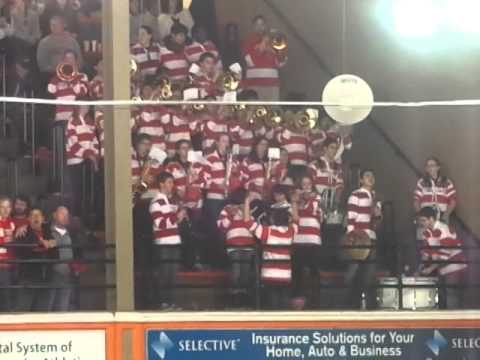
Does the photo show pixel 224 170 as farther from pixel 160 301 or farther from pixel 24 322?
pixel 24 322

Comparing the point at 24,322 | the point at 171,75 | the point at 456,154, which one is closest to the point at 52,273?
the point at 24,322

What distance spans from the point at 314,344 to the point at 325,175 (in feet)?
3.67

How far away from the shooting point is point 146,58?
299 inches

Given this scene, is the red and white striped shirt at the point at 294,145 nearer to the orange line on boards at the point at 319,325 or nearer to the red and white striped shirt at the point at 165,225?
the red and white striped shirt at the point at 165,225

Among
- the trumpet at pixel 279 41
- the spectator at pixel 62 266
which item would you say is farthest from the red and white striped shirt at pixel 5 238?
the trumpet at pixel 279 41

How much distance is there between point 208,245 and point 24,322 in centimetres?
124

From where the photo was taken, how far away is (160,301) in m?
7.37

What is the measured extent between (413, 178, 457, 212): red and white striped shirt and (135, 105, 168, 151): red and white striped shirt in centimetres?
170

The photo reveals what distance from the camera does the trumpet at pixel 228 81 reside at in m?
7.71

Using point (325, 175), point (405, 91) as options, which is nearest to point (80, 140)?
point (325, 175)

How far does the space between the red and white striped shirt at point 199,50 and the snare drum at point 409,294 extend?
1.83 m

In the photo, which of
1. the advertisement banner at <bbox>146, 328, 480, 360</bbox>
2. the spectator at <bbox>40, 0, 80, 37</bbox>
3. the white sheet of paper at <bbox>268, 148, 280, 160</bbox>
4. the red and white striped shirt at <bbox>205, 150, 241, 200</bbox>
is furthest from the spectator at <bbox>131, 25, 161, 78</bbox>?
the advertisement banner at <bbox>146, 328, 480, 360</bbox>

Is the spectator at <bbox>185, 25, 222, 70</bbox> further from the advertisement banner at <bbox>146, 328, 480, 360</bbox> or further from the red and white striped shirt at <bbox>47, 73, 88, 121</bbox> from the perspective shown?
the advertisement banner at <bbox>146, 328, 480, 360</bbox>

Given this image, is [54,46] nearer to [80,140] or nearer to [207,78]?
[80,140]
